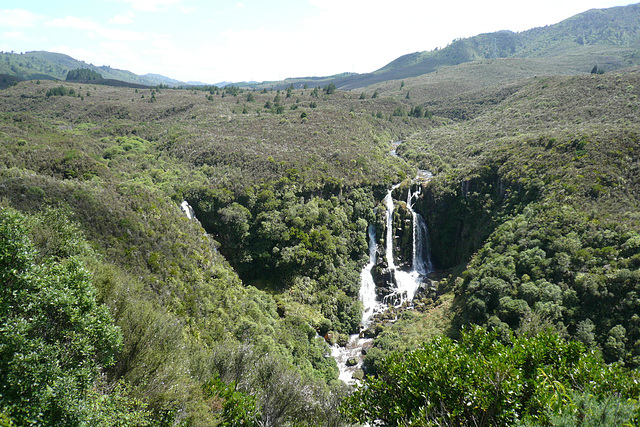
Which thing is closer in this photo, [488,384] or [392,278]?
[488,384]

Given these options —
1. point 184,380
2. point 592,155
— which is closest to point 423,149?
point 592,155

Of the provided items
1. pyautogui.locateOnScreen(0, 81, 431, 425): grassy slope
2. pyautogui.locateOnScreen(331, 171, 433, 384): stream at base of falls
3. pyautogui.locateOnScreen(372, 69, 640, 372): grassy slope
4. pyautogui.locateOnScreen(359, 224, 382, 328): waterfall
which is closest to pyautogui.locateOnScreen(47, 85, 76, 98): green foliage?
pyautogui.locateOnScreen(0, 81, 431, 425): grassy slope

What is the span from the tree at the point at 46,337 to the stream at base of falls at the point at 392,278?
28.3m

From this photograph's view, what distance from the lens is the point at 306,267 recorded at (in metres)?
44.7

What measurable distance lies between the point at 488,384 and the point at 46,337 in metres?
16.5

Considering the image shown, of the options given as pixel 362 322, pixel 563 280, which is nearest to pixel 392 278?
pixel 362 322

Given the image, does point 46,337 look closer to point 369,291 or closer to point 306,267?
point 306,267

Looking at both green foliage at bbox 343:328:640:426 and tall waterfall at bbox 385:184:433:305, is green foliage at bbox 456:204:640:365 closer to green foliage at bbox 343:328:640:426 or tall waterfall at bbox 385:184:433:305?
tall waterfall at bbox 385:184:433:305

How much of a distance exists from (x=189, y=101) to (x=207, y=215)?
272 feet

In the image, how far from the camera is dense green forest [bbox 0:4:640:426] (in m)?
11.8

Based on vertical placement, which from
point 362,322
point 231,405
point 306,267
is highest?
point 231,405

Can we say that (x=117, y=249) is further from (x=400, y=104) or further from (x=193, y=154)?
(x=400, y=104)

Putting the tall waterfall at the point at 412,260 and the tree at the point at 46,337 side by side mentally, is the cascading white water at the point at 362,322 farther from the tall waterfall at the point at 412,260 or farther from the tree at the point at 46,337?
the tree at the point at 46,337

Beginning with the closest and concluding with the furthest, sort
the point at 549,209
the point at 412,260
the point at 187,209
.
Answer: the point at 549,209
the point at 187,209
the point at 412,260
